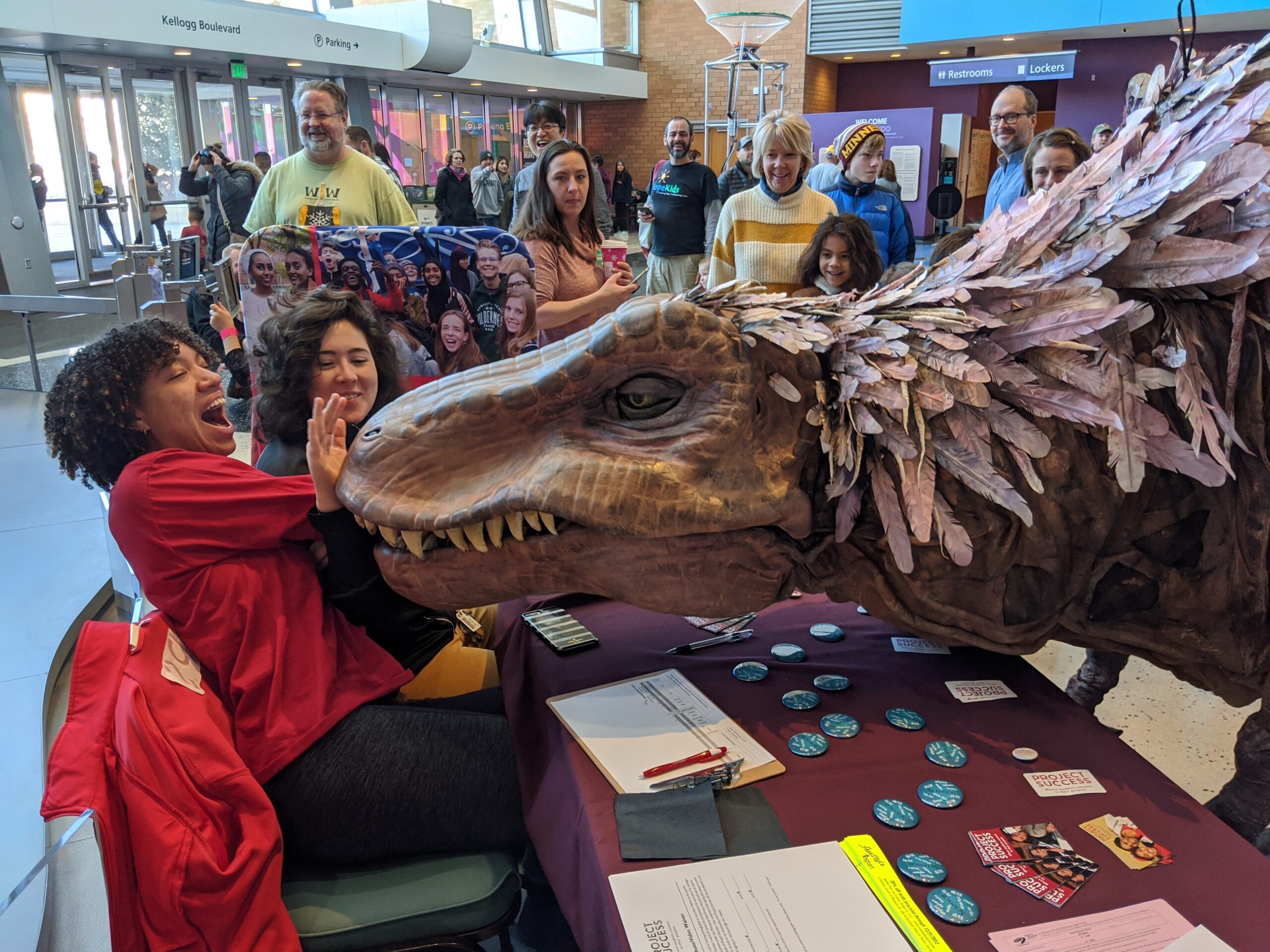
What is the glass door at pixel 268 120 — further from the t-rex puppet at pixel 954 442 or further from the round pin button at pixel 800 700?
the round pin button at pixel 800 700

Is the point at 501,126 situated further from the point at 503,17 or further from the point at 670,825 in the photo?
the point at 670,825

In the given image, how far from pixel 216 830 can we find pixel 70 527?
11.5 ft

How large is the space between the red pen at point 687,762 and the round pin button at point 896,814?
0.26m

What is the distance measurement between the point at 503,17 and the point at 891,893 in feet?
59.5

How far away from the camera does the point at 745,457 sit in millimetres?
1455

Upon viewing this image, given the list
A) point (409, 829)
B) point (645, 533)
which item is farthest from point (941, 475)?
point (409, 829)

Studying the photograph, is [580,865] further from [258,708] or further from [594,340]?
[594,340]

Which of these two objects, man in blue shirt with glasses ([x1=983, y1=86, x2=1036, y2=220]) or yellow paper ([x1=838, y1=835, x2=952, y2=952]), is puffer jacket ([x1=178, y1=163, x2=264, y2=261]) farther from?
yellow paper ([x1=838, y1=835, x2=952, y2=952])

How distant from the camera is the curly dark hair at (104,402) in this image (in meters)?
1.80

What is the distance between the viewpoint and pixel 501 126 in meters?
17.8

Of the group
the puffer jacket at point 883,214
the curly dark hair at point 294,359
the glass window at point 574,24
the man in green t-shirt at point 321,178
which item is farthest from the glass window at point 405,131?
the curly dark hair at point 294,359

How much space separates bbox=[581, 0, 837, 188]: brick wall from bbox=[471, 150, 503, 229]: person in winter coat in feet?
23.1

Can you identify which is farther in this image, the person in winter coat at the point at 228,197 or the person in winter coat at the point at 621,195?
the person in winter coat at the point at 621,195

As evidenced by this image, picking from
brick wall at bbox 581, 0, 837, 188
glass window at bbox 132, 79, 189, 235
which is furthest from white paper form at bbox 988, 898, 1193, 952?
brick wall at bbox 581, 0, 837, 188
